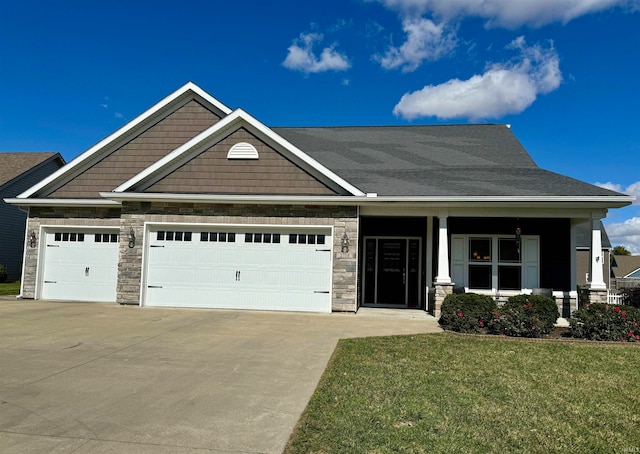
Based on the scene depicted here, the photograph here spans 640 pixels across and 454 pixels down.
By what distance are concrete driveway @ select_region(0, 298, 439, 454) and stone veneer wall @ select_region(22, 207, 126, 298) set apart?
3713mm

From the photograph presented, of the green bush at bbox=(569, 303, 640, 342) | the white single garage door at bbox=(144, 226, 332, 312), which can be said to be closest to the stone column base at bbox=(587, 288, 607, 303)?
the green bush at bbox=(569, 303, 640, 342)

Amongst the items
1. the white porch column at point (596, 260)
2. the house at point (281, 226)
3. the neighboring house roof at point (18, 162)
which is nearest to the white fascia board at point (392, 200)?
the house at point (281, 226)

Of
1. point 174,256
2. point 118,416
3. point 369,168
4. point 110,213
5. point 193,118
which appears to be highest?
point 193,118

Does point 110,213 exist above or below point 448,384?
above

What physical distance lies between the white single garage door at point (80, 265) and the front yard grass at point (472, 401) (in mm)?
8944

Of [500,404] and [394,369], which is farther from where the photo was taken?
[394,369]

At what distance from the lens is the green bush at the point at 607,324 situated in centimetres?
865

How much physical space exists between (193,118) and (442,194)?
834cm

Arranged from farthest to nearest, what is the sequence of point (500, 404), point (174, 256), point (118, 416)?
point (174, 256)
point (500, 404)
point (118, 416)

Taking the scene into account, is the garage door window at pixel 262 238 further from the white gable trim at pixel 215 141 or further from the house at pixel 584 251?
the house at pixel 584 251

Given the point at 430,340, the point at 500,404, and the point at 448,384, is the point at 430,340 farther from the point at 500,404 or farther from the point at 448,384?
the point at 500,404

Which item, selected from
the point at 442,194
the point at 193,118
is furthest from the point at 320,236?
the point at 193,118

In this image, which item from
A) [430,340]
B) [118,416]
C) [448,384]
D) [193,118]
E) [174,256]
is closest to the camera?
[118,416]

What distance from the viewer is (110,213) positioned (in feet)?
44.7
